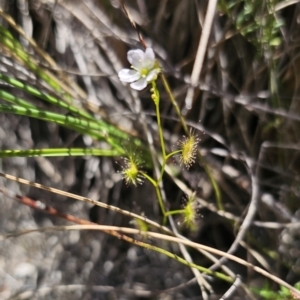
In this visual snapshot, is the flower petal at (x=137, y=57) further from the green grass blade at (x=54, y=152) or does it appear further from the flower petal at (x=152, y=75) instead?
the green grass blade at (x=54, y=152)

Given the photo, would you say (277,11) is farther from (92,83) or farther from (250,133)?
(92,83)

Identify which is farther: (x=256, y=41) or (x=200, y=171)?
(x=200, y=171)

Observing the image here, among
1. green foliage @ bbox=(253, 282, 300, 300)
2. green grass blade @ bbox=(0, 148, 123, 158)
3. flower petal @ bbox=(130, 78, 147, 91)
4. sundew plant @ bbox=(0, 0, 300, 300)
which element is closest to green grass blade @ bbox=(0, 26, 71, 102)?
sundew plant @ bbox=(0, 0, 300, 300)

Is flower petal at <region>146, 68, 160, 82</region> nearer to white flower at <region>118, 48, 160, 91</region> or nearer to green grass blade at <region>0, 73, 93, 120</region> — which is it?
white flower at <region>118, 48, 160, 91</region>

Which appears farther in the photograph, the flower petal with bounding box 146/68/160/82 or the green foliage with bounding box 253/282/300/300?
the green foliage with bounding box 253/282/300/300

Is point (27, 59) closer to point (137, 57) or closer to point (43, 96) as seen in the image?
point (43, 96)

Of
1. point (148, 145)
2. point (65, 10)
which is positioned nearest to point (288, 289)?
point (148, 145)
